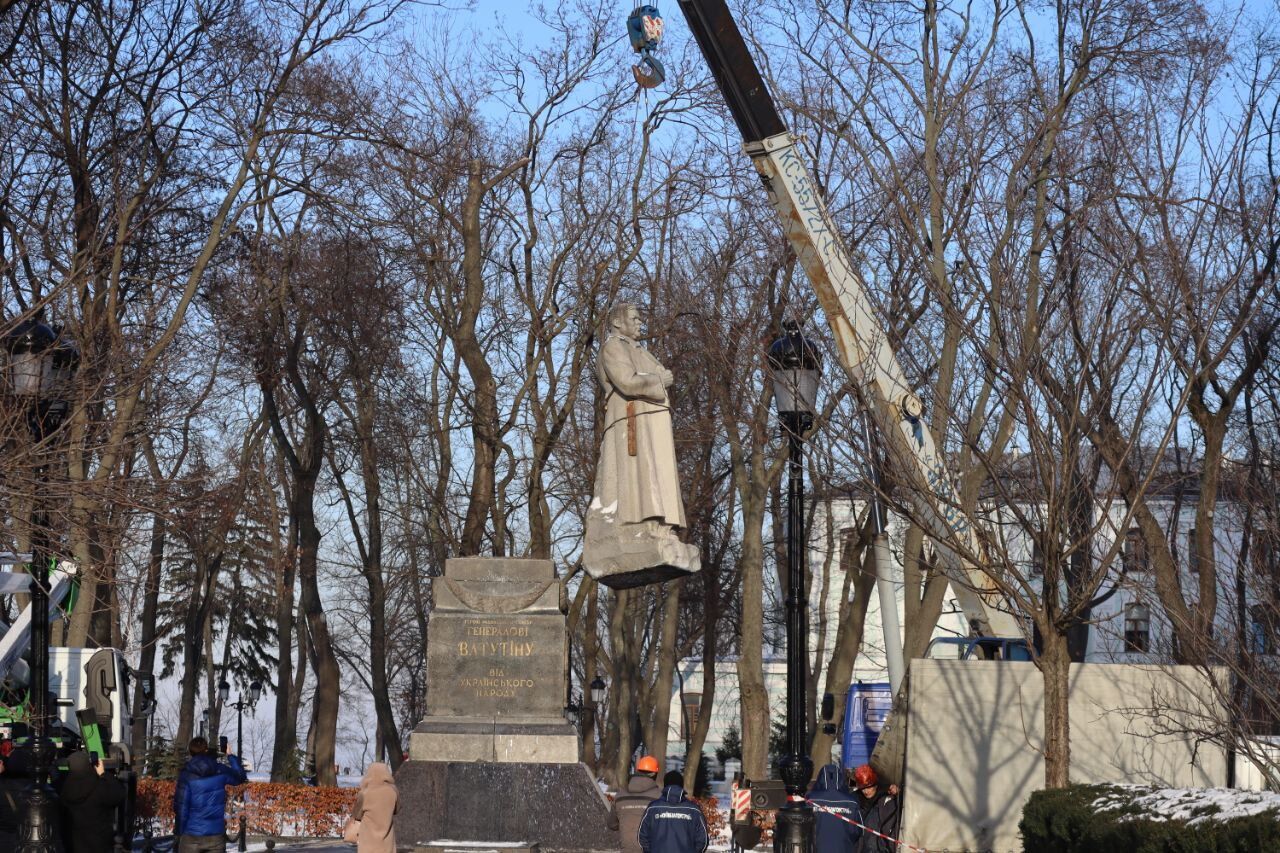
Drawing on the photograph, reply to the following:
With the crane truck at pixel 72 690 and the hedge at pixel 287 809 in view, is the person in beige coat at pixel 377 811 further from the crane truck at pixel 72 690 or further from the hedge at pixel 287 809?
the hedge at pixel 287 809

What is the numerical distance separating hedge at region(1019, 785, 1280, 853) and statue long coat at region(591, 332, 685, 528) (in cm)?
488

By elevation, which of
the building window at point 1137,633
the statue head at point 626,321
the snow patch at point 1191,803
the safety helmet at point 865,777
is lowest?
the safety helmet at point 865,777

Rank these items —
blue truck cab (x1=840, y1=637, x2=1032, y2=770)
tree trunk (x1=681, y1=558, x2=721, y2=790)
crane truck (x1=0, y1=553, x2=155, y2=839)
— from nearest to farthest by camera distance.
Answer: crane truck (x1=0, y1=553, x2=155, y2=839) → blue truck cab (x1=840, y1=637, x2=1032, y2=770) → tree trunk (x1=681, y1=558, x2=721, y2=790)

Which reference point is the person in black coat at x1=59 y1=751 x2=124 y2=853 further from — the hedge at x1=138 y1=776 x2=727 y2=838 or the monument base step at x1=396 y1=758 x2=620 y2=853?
the hedge at x1=138 y1=776 x2=727 y2=838

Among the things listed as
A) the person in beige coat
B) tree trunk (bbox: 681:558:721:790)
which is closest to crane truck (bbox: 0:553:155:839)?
the person in beige coat

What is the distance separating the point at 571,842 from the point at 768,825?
250 inches

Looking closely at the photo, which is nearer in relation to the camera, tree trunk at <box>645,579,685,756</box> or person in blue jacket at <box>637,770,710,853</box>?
person in blue jacket at <box>637,770,710,853</box>

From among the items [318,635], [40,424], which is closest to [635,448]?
[40,424]

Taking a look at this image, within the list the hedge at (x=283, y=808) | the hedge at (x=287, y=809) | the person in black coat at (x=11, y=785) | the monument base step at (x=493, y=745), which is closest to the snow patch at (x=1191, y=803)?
the monument base step at (x=493, y=745)

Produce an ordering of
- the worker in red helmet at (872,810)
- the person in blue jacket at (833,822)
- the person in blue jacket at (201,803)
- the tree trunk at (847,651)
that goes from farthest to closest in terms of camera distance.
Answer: the tree trunk at (847,651) < the worker in red helmet at (872,810) < the person in blue jacket at (201,803) < the person in blue jacket at (833,822)

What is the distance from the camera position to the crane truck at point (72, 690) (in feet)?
63.2

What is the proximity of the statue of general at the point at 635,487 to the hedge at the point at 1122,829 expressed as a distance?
468 cm

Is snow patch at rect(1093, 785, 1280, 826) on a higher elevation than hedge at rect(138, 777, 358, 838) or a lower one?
higher

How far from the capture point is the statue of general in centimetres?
1566
